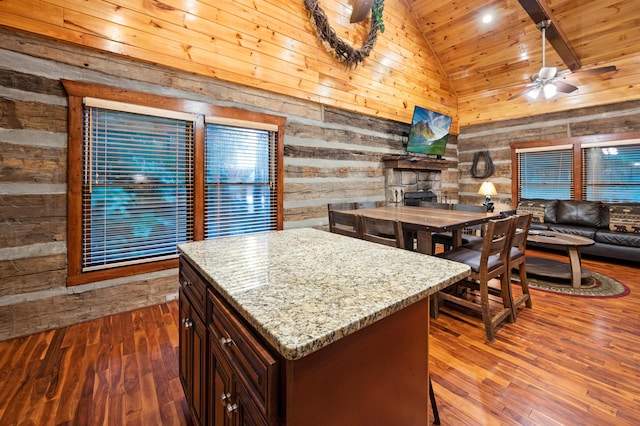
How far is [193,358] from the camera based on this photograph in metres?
1.26

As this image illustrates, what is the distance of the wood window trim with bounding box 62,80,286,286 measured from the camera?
7.86ft

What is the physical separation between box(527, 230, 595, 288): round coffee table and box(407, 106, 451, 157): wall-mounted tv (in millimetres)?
2479

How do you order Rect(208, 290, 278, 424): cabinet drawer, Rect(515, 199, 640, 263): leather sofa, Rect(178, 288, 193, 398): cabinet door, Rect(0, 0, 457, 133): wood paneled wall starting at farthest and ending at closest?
Rect(515, 199, 640, 263): leather sofa, Rect(0, 0, 457, 133): wood paneled wall, Rect(178, 288, 193, 398): cabinet door, Rect(208, 290, 278, 424): cabinet drawer

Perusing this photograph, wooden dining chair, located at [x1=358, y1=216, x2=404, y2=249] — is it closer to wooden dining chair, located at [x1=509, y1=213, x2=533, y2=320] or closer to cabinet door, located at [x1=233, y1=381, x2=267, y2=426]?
wooden dining chair, located at [x1=509, y1=213, x2=533, y2=320]

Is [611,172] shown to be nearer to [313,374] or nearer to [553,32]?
[553,32]

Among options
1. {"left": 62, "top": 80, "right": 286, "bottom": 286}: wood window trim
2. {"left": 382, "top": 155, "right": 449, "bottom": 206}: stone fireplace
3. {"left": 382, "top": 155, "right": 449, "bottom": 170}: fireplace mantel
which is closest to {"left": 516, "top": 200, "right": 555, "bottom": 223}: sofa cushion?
{"left": 382, "top": 155, "right": 449, "bottom": 206}: stone fireplace

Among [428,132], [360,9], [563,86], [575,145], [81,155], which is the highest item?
[360,9]

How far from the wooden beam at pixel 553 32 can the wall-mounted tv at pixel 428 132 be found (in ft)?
6.09

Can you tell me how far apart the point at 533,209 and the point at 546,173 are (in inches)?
35.5

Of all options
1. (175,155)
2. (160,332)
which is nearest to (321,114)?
(175,155)

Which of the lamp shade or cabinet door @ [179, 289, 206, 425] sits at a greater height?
the lamp shade

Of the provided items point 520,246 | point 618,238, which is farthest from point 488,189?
point 520,246

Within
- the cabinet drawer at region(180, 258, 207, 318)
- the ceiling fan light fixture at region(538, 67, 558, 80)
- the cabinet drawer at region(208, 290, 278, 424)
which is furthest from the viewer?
the ceiling fan light fixture at region(538, 67, 558, 80)

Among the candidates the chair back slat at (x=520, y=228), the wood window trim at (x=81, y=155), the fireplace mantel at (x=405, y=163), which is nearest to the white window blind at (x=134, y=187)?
the wood window trim at (x=81, y=155)
